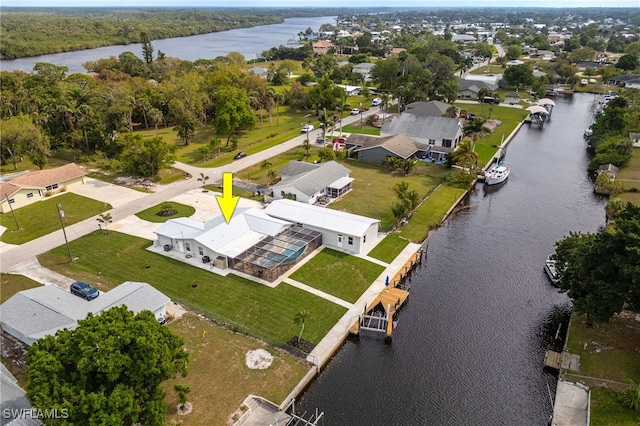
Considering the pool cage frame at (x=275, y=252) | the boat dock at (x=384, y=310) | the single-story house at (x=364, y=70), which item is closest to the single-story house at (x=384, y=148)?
the pool cage frame at (x=275, y=252)

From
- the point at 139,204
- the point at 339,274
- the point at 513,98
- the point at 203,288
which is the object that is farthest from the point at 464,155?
the point at 513,98

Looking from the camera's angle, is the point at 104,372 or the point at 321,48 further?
the point at 321,48

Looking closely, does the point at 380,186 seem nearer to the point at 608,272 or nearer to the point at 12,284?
the point at 608,272

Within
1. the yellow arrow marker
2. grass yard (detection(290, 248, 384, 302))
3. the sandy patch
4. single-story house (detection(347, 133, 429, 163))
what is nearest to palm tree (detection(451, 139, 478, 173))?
single-story house (detection(347, 133, 429, 163))

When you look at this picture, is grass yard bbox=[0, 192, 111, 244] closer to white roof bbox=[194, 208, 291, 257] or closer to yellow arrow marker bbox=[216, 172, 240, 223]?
yellow arrow marker bbox=[216, 172, 240, 223]

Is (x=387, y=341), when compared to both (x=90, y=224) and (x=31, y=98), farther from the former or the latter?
(x=31, y=98)

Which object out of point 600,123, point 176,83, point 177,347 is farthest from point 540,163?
point 176,83
